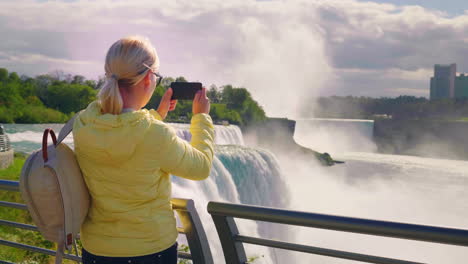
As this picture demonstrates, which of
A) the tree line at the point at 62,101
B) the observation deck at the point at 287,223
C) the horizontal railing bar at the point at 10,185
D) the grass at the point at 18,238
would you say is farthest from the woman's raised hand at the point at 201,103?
the tree line at the point at 62,101

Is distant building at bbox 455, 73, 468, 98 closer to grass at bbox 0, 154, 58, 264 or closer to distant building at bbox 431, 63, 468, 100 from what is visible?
distant building at bbox 431, 63, 468, 100

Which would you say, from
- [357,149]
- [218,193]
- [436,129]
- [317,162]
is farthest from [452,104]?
[218,193]

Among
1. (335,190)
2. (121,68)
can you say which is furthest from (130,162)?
(335,190)

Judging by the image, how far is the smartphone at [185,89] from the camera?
1.82 m

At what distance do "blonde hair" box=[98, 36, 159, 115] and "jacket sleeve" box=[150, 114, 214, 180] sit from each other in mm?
182

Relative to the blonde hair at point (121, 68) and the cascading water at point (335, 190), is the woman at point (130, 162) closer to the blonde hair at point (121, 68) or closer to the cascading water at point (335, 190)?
the blonde hair at point (121, 68)

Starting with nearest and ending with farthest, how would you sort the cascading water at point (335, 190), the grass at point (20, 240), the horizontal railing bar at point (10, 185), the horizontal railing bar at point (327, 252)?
the horizontal railing bar at point (327, 252) → the horizontal railing bar at point (10, 185) → the grass at point (20, 240) → the cascading water at point (335, 190)

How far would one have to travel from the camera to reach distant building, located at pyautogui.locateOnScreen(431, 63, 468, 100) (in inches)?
5034

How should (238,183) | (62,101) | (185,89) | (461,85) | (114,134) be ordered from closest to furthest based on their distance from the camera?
(114,134) → (185,89) → (238,183) → (62,101) → (461,85)

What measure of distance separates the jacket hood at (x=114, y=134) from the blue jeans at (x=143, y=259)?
1.17 feet

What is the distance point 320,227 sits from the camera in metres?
1.72

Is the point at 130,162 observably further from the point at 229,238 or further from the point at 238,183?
the point at 238,183

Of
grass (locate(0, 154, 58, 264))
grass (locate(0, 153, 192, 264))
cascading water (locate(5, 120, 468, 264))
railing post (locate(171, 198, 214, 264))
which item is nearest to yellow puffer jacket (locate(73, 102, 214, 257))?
railing post (locate(171, 198, 214, 264))

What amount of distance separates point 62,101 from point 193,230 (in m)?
42.4
